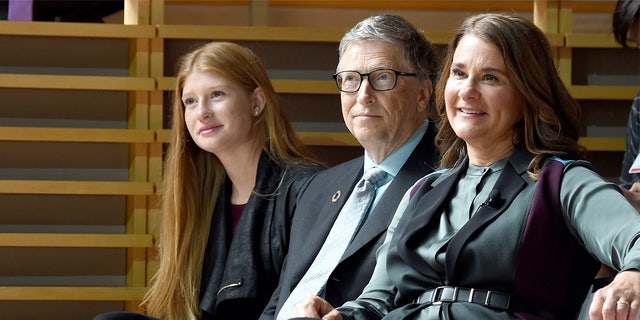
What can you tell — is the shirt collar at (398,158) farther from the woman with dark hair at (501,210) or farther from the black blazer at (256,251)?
the black blazer at (256,251)

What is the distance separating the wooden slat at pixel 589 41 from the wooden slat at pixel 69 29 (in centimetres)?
124

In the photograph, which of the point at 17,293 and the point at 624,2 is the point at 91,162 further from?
the point at 624,2

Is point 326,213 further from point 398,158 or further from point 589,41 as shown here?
point 589,41

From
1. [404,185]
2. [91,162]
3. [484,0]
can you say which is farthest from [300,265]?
[484,0]

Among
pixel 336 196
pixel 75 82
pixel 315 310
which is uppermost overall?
pixel 75 82

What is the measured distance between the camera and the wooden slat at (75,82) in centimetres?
341

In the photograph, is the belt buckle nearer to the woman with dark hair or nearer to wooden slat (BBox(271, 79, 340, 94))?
the woman with dark hair

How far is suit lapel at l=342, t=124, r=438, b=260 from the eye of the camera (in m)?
2.47

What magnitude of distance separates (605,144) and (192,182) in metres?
1.20

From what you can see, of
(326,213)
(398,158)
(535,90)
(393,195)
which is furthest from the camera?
(326,213)

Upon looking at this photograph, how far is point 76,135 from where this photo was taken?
135 inches

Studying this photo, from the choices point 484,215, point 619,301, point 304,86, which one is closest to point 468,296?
point 484,215

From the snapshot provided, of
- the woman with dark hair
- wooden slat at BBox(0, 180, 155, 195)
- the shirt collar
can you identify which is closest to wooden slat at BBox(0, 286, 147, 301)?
wooden slat at BBox(0, 180, 155, 195)

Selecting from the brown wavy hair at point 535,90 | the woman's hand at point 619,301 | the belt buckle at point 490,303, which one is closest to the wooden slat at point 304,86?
the brown wavy hair at point 535,90
